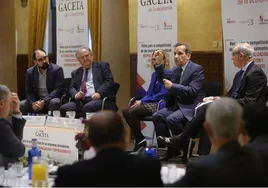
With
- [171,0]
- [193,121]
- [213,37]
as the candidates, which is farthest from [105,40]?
[193,121]

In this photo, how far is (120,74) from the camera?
798 cm

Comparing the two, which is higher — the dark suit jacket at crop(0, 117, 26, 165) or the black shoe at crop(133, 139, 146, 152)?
the dark suit jacket at crop(0, 117, 26, 165)

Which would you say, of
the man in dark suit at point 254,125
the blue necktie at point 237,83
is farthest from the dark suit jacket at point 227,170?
the blue necktie at point 237,83

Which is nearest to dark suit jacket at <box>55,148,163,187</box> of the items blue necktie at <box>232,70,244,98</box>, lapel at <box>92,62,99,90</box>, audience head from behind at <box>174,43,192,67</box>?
blue necktie at <box>232,70,244,98</box>

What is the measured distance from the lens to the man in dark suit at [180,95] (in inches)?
242

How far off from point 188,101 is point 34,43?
4965 millimetres

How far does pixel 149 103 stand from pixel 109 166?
4427mm

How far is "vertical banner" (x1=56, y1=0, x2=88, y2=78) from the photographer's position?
8430 millimetres

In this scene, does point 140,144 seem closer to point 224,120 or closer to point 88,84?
point 88,84

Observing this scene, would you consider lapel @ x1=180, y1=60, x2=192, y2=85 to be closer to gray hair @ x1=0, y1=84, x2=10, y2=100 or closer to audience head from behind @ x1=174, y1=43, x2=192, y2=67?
audience head from behind @ x1=174, y1=43, x2=192, y2=67

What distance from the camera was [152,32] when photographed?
752 cm

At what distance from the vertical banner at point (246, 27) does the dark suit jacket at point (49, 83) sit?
8.46ft

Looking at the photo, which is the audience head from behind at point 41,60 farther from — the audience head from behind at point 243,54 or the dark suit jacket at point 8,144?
the dark suit jacket at point 8,144

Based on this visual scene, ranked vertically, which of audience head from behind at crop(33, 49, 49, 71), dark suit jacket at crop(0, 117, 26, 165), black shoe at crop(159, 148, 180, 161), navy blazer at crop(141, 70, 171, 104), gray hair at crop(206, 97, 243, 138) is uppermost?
audience head from behind at crop(33, 49, 49, 71)
